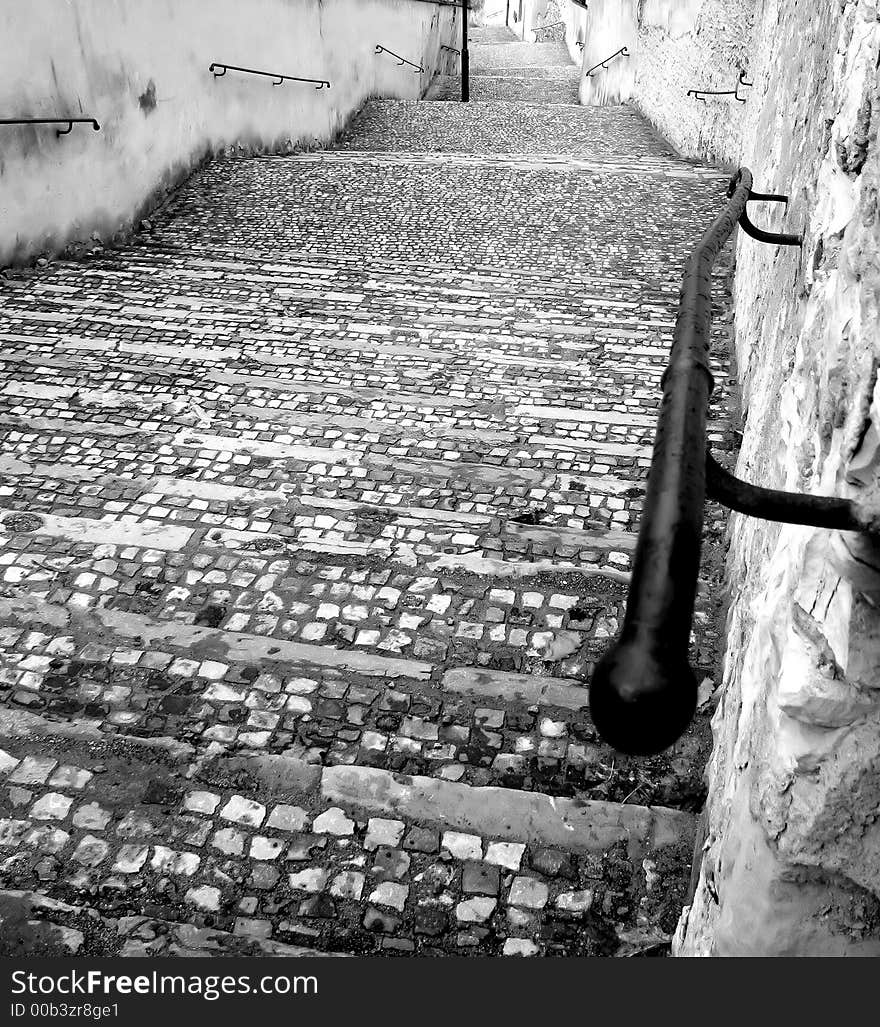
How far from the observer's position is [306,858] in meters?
2.39

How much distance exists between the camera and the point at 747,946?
1466 mm

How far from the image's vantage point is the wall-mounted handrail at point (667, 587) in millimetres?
767

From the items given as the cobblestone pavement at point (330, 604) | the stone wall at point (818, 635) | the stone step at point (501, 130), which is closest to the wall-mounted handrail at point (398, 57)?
the stone step at point (501, 130)

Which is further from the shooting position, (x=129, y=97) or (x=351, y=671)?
(x=129, y=97)

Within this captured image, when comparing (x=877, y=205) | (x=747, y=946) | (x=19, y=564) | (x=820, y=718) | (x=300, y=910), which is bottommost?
(x=300, y=910)

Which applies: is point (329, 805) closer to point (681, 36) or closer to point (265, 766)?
point (265, 766)

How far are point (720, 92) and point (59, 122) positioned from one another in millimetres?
6726

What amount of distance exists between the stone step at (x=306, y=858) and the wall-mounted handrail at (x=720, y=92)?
6725 mm

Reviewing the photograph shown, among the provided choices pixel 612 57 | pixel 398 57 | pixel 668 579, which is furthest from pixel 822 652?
pixel 612 57

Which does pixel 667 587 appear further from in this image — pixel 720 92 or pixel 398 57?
pixel 398 57

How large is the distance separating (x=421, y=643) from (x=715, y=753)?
1.17 m

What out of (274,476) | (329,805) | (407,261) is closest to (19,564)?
(274,476)

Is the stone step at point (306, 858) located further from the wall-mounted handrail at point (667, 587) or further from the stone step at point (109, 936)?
the wall-mounted handrail at point (667, 587)

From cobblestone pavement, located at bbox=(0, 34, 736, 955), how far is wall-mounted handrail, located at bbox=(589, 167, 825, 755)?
63.6 inches
